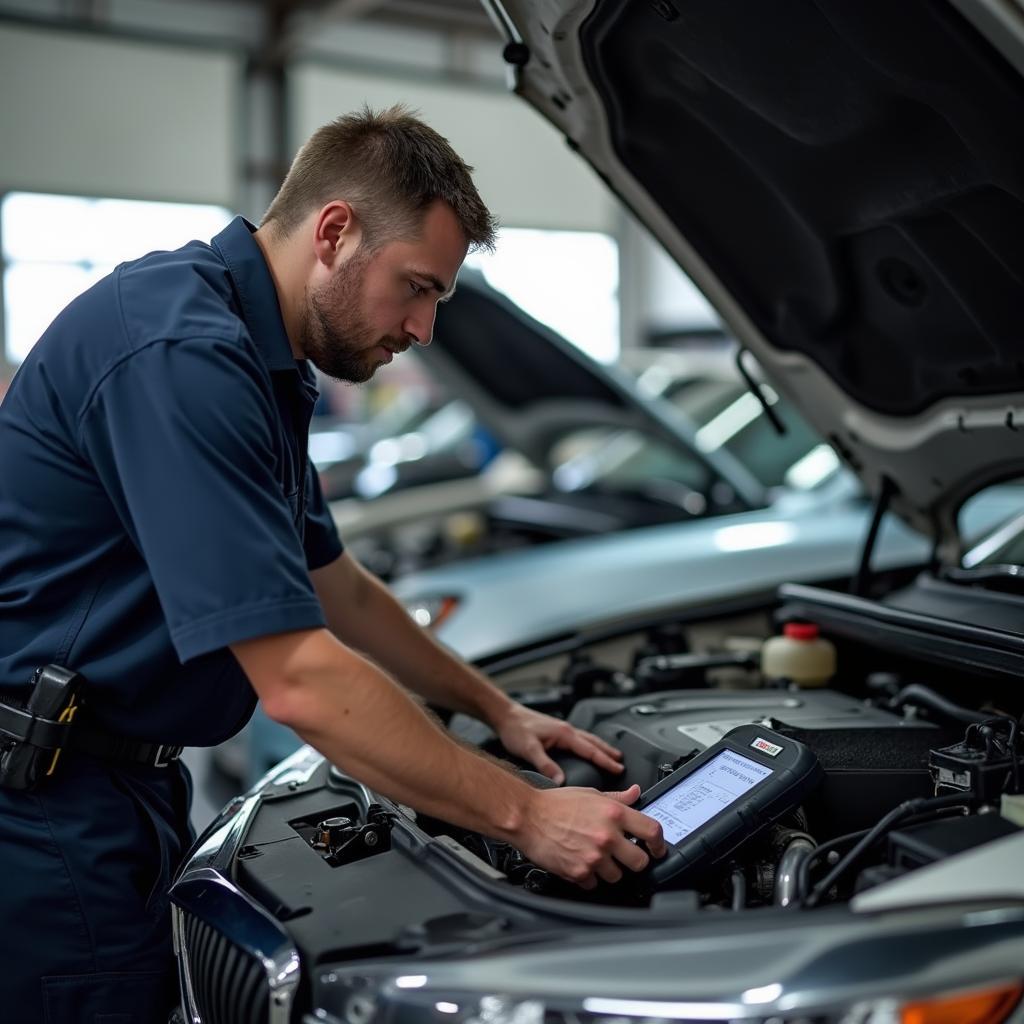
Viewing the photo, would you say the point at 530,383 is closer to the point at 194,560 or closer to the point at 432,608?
the point at 432,608

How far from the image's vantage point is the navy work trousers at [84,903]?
1507mm

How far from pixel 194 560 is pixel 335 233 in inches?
Result: 18.8

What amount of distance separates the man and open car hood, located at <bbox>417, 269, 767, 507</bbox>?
1.82 metres

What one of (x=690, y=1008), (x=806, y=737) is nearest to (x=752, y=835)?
(x=806, y=737)

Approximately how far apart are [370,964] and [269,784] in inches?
28.3

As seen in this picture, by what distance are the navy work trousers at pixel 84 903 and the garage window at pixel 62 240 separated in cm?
1016

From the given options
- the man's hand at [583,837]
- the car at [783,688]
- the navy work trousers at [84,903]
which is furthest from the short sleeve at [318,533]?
the man's hand at [583,837]

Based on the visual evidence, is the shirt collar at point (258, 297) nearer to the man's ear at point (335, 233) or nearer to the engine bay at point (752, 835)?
the man's ear at point (335, 233)

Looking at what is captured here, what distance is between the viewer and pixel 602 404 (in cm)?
391

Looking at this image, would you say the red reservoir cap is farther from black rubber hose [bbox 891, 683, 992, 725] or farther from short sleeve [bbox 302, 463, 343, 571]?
short sleeve [bbox 302, 463, 343, 571]

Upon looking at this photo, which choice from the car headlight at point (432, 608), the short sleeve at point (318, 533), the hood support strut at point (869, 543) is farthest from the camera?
the car headlight at point (432, 608)

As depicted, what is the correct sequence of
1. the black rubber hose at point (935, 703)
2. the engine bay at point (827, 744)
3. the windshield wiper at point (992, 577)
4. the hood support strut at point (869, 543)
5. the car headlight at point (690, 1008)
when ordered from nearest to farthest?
the car headlight at point (690, 1008) < the engine bay at point (827, 744) < the black rubber hose at point (935, 703) < the windshield wiper at point (992, 577) < the hood support strut at point (869, 543)

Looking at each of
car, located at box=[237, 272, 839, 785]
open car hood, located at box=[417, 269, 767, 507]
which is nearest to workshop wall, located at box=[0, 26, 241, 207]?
car, located at box=[237, 272, 839, 785]

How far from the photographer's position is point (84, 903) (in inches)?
60.4
